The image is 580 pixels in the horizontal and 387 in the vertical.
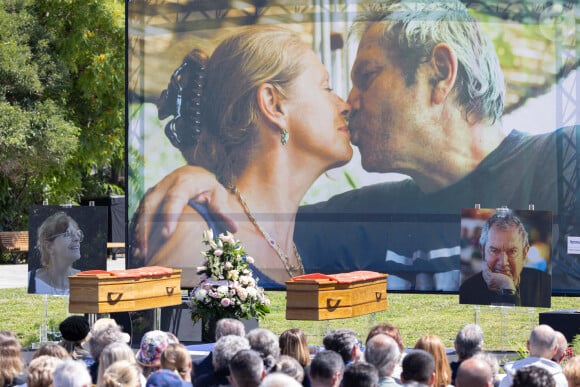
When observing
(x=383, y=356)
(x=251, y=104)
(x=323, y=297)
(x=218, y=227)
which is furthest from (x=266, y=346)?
(x=251, y=104)

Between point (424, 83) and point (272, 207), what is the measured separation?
2421 millimetres

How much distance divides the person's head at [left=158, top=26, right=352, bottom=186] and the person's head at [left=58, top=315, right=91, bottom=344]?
569cm

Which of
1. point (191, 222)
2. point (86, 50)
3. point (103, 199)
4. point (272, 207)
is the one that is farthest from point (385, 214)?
point (103, 199)

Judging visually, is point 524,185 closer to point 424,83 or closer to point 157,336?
point 424,83

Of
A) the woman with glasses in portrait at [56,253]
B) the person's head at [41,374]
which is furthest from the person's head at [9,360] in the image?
the woman with glasses in portrait at [56,253]

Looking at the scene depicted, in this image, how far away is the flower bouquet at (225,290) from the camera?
10766mm

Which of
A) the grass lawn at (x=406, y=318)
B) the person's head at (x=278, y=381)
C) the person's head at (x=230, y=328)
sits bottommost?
the grass lawn at (x=406, y=318)

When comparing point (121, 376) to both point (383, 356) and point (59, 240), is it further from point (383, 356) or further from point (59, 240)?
point (59, 240)

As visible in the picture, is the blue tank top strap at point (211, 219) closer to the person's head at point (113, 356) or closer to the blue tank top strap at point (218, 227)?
the blue tank top strap at point (218, 227)

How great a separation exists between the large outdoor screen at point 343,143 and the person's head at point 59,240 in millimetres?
1391

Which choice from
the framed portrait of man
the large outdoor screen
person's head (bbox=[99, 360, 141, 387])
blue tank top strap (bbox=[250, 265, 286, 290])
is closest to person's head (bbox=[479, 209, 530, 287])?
the large outdoor screen

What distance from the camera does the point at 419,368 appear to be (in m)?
5.43

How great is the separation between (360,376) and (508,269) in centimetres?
663

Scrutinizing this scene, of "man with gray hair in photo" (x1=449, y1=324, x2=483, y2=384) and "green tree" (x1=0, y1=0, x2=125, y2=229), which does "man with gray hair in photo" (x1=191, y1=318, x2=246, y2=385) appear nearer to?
"man with gray hair in photo" (x1=449, y1=324, x2=483, y2=384)
